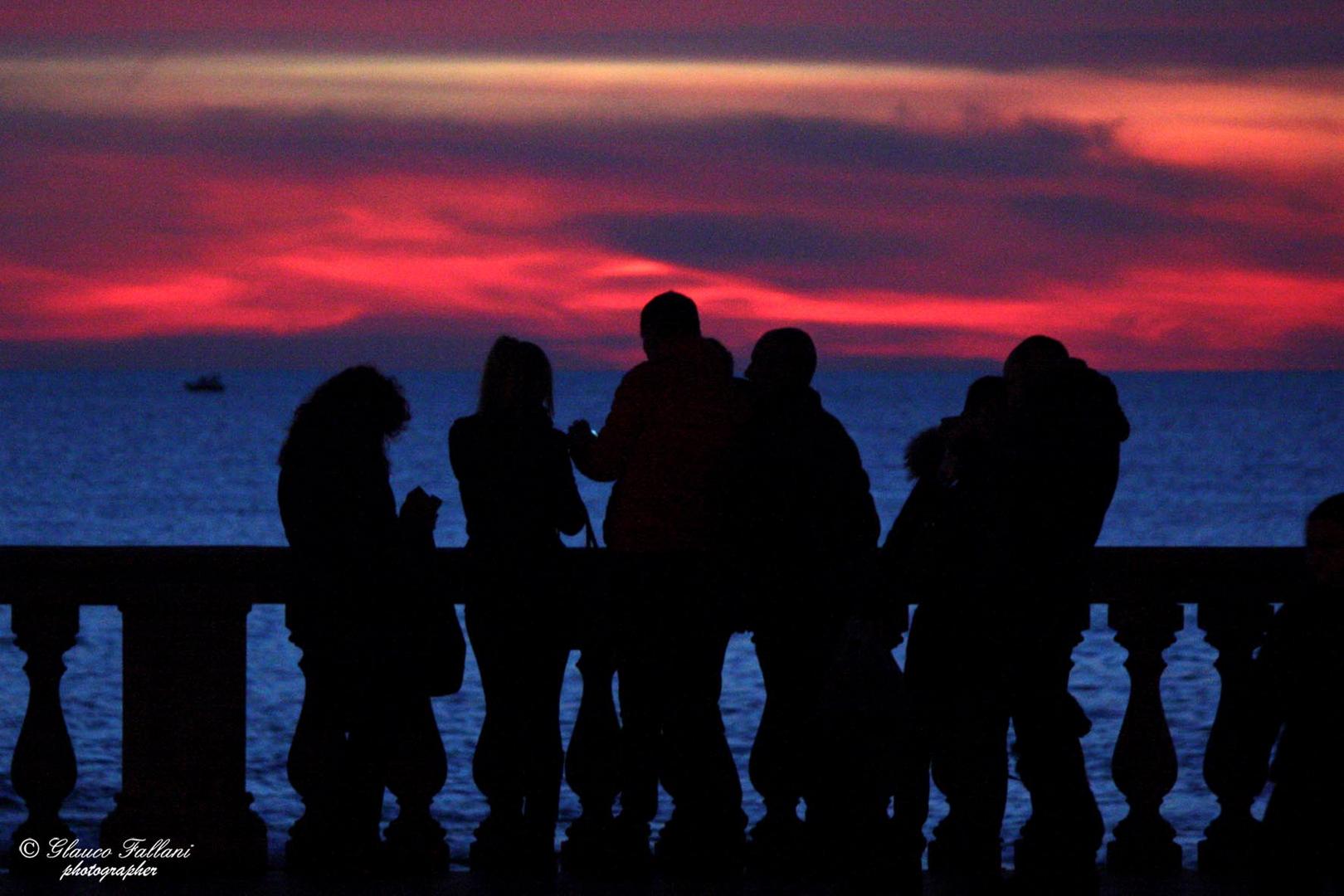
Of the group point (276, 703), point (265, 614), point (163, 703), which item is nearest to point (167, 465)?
point (265, 614)

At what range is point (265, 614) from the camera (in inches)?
1483

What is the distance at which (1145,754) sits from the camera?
595 centimetres

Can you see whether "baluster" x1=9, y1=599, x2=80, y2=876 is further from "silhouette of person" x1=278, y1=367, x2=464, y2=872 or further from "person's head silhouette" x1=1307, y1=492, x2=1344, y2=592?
"person's head silhouette" x1=1307, y1=492, x2=1344, y2=592

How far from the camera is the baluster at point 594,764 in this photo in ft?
19.5

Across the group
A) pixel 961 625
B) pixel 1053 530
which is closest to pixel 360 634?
pixel 961 625

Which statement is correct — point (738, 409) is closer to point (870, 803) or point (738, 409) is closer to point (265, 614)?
point (870, 803)

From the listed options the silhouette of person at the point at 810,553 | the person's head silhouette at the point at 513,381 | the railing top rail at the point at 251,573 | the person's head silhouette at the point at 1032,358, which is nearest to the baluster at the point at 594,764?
the railing top rail at the point at 251,573

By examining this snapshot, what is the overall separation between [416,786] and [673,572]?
1148 mm

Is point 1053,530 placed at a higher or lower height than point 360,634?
higher

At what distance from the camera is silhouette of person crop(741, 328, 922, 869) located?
5652mm

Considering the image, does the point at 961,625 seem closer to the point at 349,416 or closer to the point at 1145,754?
the point at 1145,754

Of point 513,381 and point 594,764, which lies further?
point 594,764

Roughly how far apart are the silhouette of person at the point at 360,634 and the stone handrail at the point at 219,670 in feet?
0.69

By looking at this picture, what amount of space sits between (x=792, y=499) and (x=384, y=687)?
146cm
